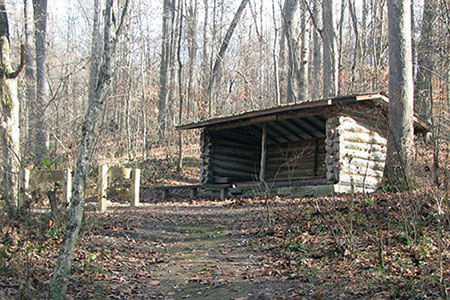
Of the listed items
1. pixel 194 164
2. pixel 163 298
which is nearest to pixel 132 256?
pixel 163 298

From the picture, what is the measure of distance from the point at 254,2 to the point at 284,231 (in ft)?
80.7

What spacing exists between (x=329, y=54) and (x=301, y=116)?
481cm

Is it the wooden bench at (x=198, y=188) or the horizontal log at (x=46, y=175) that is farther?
the wooden bench at (x=198, y=188)

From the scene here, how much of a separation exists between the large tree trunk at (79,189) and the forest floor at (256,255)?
39 cm

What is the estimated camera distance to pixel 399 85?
416 inches

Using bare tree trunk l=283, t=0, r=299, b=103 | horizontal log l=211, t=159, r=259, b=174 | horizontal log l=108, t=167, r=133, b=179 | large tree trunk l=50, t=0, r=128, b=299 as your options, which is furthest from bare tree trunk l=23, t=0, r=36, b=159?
large tree trunk l=50, t=0, r=128, b=299

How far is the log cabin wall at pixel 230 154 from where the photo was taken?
17.0 m

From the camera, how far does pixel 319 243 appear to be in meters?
6.96

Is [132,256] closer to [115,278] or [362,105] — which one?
[115,278]

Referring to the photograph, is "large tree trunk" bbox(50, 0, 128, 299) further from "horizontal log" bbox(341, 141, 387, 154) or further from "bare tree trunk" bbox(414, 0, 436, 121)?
"bare tree trunk" bbox(414, 0, 436, 121)

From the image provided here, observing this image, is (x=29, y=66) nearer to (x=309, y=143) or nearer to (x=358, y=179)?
(x=309, y=143)

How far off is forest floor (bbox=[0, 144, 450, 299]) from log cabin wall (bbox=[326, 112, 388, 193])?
328cm

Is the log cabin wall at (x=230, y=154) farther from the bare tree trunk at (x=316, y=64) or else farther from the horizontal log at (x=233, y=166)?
the bare tree trunk at (x=316, y=64)

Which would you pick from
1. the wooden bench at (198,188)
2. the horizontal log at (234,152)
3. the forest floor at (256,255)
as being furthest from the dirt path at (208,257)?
the horizontal log at (234,152)
